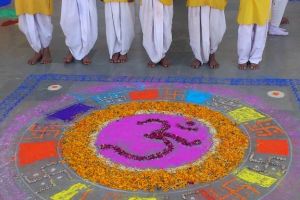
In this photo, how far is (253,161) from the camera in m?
3.24

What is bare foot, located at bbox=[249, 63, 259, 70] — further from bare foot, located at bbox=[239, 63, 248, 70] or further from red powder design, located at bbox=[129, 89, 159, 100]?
red powder design, located at bbox=[129, 89, 159, 100]

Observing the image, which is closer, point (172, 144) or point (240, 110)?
point (172, 144)

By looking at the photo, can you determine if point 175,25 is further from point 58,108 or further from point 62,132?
point 62,132

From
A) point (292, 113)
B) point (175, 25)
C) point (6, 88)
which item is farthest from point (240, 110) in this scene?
point (175, 25)

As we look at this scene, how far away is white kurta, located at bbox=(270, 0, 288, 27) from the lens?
592cm

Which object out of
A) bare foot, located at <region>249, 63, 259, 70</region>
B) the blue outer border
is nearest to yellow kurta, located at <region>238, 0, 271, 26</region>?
bare foot, located at <region>249, 63, 259, 70</region>

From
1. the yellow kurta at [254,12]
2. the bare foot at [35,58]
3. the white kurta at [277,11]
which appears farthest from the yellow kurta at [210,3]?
the bare foot at [35,58]

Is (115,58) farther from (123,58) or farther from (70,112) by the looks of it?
(70,112)

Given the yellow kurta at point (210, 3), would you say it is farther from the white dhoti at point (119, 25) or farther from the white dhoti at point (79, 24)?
the white dhoti at point (79, 24)

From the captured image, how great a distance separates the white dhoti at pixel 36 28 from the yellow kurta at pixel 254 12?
2.28m

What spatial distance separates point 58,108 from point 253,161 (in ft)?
6.41

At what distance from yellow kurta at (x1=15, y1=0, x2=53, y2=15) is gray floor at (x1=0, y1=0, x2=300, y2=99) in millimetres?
660

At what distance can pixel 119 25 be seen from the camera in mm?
5156

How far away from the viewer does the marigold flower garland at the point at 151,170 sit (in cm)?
304
